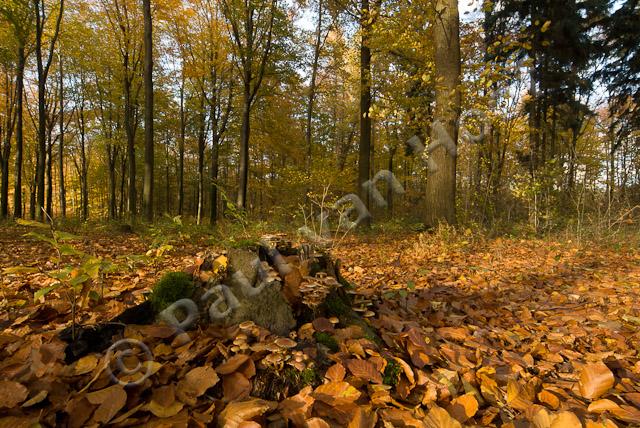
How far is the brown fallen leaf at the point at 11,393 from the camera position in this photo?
99 centimetres

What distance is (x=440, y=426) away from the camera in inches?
42.4

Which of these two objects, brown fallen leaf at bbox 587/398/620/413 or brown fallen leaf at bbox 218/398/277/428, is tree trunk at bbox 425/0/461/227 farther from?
brown fallen leaf at bbox 218/398/277/428

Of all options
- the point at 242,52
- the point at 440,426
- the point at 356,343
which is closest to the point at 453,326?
the point at 356,343

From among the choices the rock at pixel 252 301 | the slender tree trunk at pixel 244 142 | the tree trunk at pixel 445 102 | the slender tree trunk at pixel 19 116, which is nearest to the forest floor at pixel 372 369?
the rock at pixel 252 301

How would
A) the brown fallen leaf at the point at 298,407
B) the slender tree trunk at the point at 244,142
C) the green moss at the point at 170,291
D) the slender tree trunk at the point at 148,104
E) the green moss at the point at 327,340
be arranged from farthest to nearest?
the slender tree trunk at the point at 244,142, the slender tree trunk at the point at 148,104, the green moss at the point at 170,291, the green moss at the point at 327,340, the brown fallen leaf at the point at 298,407

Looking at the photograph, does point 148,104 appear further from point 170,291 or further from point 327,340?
point 327,340

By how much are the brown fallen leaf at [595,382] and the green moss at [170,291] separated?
6.19 feet

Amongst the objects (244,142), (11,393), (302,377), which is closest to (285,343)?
(302,377)

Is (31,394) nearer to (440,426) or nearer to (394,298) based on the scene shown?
(440,426)

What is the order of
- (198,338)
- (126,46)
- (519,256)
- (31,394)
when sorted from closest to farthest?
1. (31,394)
2. (198,338)
3. (519,256)
4. (126,46)

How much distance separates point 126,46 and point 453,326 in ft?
56.8

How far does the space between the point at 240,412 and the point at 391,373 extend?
2.21 feet

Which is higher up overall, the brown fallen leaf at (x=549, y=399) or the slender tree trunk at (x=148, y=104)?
the slender tree trunk at (x=148, y=104)

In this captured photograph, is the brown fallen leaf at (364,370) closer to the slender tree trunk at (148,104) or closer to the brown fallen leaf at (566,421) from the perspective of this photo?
the brown fallen leaf at (566,421)
